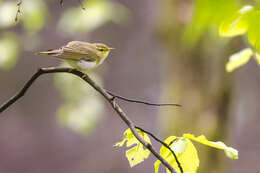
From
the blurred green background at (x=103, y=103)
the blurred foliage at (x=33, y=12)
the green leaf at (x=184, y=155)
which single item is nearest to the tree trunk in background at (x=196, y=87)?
the blurred foliage at (x=33, y=12)

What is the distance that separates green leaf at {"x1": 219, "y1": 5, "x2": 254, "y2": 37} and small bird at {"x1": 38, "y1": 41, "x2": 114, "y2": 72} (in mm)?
453

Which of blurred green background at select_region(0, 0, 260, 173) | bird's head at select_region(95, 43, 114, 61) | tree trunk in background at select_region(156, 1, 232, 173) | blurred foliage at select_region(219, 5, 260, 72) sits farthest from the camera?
blurred green background at select_region(0, 0, 260, 173)

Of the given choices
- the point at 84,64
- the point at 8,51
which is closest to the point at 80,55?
the point at 84,64

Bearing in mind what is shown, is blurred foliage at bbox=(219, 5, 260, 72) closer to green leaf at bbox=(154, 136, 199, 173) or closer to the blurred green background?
green leaf at bbox=(154, 136, 199, 173)

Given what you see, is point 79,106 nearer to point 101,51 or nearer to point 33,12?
point 33,12

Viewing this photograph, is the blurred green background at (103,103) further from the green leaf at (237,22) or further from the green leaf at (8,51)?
the green leaf at (237,22)

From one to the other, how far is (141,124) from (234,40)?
3.41m

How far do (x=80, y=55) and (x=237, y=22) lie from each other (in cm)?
56

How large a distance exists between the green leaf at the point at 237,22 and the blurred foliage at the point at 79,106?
85.1 inches

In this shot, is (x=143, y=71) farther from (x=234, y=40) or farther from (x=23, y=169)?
(x=234, y=40)

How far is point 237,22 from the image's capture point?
103 cm

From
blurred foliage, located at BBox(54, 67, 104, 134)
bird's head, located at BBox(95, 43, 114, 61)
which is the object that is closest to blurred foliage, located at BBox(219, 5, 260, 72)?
bird's head, located at BBox(95, 43, 114, 61)

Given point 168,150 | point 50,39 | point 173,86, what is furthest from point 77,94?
point 50,39

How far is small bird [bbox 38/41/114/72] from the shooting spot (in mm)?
1282
